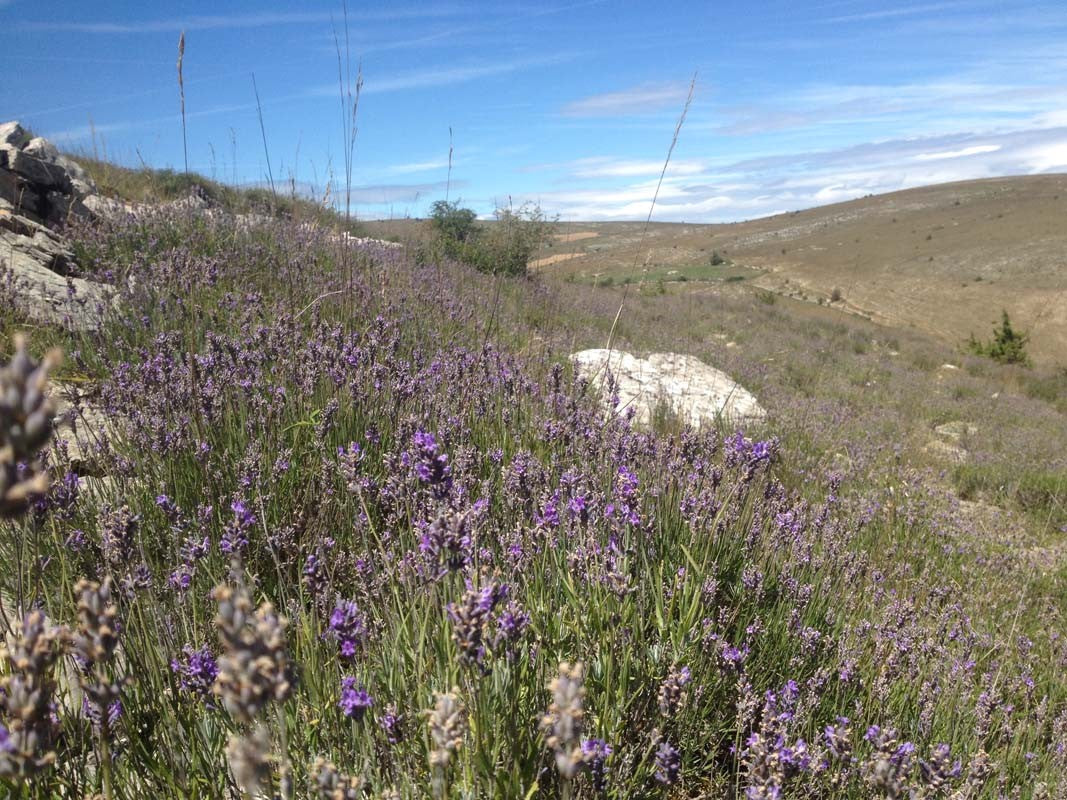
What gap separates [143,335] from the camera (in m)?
4.45

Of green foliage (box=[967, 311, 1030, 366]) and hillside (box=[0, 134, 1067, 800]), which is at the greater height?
hillside (box=[0, 134, 1067, 800])

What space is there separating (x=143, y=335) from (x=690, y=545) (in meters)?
4.08

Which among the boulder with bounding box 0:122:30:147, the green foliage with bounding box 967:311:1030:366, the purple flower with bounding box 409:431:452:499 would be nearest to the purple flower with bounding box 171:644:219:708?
the purple flower with bounding box 409:431:452:499

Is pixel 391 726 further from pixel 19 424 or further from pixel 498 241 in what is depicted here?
pixel 498 241

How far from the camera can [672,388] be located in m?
7.48

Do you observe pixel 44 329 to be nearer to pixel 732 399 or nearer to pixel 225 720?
pixel 225 720

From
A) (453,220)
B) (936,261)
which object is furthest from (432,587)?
(936,261)

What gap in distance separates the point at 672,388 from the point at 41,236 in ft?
22.2

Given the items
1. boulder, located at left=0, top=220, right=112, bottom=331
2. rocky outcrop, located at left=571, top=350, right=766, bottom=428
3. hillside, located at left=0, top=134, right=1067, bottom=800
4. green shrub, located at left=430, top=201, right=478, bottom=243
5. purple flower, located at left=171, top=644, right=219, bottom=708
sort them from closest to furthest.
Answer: hillside, located at left=0, top=134, right=1067, bottom=800, purple flower, located at left=171, top=644, right=219, bottom=708, boulder, located at left=0, top=220, right=112, bottom=331, rocky outcrop, located at left=571, top=350, right=766, bottom=428, green shrub, located at left=430, top=201, right=478, bottom=243

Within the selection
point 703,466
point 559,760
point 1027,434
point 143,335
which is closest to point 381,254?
point 143,335

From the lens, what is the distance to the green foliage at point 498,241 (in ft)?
36.3

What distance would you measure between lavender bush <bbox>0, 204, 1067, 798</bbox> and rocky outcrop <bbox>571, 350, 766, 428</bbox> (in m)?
2.24

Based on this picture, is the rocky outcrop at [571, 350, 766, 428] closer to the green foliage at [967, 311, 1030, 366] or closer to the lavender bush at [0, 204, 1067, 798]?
the lavender bush at [0, 204, 1067, 798]

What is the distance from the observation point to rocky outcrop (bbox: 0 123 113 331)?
457cm
